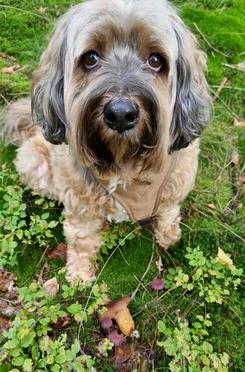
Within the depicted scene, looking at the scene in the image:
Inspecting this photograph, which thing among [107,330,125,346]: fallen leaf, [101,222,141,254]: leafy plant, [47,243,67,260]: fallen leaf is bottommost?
[47,243,67,260]: fallen leaf

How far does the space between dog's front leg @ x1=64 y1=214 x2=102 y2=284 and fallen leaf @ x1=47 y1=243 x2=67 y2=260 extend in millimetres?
90

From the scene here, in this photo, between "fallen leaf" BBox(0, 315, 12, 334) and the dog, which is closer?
the dog

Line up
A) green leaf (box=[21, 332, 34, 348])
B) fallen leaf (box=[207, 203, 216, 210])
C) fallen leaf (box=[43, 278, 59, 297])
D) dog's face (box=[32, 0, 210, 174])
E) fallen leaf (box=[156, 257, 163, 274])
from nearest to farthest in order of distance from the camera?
1. dog's face (box=[32, 0, 210, 174])
2. green leaf (box=[21, 332, 34, 348])
3. fallen leaf (box=[43, 278, 59, 297])
4. fallen leaf (box=[156, 257, 163, 274])
5. fallen leaf (box=[207, 203, 216, 210])

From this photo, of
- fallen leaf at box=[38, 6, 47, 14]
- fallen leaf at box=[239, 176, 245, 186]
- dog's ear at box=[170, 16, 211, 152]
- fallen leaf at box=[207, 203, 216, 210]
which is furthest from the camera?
fallen leaf at box=[38, 6, 47, 14]

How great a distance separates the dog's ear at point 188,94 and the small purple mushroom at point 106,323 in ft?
3.86

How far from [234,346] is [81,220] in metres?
1.27

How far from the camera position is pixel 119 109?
2383 millimetres

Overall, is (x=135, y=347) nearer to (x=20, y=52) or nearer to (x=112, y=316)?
(x=112, y=316)

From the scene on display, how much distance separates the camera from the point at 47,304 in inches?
132

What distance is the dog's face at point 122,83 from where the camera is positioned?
8.21 feet

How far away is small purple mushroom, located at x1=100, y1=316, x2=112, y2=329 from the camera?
3.35 meters

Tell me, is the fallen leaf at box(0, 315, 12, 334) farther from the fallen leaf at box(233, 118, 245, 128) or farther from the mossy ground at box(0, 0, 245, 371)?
the fallen leaf at box(233, 118, 245, 128)

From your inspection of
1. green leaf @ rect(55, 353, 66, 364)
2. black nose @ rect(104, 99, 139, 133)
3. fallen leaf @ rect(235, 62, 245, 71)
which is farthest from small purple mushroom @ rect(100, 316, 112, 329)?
fallen leaf @ rect(235, 62, 245, 71)

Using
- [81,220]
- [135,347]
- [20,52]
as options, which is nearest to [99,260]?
[81,220]
